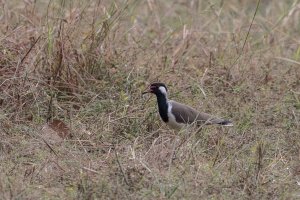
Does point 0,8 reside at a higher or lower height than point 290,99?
higher

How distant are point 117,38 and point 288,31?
7.16ft

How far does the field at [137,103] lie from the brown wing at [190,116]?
0.34 feet

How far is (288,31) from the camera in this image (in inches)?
368

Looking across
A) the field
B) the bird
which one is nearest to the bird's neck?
the bird

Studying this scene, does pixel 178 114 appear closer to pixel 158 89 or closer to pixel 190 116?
pixel 190 116

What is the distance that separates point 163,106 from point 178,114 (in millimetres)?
148

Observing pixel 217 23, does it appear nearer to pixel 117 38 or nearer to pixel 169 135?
pixel 117 38

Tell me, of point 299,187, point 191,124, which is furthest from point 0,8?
point 299,187

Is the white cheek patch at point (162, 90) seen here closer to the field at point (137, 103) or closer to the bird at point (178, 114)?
the bird at point (178, 114)

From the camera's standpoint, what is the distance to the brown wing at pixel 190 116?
6.86 m

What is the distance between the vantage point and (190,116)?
6945 mm

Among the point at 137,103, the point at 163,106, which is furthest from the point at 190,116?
the point at 137,103

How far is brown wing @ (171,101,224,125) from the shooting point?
270 inches

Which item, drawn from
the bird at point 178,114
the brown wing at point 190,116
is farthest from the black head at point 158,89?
the brown wing at point 190,116
